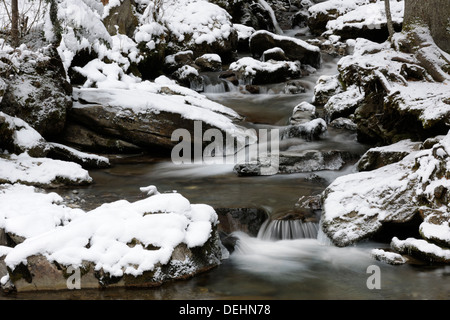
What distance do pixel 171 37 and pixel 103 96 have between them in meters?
7.93

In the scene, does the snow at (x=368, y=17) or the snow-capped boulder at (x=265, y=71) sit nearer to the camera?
the snow-capped boulder at (x=265, y=71)

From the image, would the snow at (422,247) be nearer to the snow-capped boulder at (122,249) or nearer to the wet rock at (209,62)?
the snow-capped boulder at (122,249)

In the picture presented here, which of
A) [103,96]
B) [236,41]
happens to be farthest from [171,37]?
[103,96]

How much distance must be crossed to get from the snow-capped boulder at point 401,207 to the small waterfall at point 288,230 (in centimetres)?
28

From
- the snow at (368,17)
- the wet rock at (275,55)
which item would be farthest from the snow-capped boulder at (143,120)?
the snow at (368,17)

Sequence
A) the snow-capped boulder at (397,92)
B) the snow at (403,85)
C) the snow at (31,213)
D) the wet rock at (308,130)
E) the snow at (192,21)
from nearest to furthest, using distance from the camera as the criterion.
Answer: the snow at (31,213) < the snow at (403,85) < the snow-capped boulder at (397,92) < the wet rock at (308,130) < the snow at (192,21)

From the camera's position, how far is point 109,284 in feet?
13.9

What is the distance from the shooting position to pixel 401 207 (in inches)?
216

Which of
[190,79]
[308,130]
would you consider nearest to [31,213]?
[308,130]

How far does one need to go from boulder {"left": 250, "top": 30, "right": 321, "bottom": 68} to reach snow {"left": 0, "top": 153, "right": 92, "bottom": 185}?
11397 mm

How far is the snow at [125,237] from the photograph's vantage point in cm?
428

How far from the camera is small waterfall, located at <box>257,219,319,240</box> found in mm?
5980

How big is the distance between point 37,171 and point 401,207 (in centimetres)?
Result: 572

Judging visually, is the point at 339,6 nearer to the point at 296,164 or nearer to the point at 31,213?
the point at 296,164
